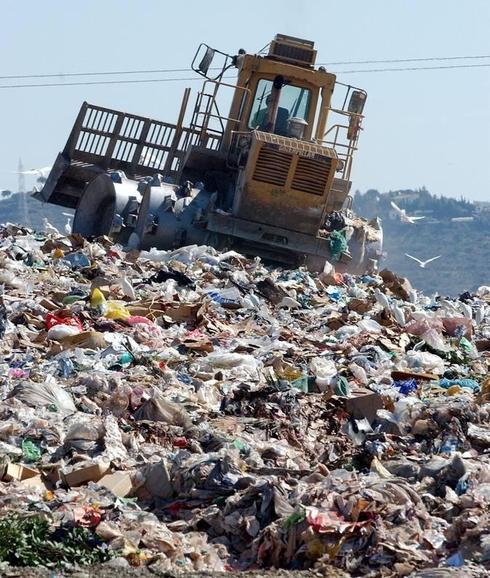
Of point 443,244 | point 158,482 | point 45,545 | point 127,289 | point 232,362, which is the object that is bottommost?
point 45,545

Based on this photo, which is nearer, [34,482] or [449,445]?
[34,482]

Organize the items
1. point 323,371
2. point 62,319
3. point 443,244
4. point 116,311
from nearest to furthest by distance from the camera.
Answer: point 323,371 < point 62,319 < point 116,311 < point 443,244

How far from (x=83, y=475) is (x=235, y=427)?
132 centimetres

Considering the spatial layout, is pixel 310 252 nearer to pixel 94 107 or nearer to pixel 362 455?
pixel 94 107

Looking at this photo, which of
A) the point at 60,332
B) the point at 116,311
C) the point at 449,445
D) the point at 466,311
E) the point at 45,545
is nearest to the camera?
the point at 45,545

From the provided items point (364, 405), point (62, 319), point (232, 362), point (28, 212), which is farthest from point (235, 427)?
point (28, 212)

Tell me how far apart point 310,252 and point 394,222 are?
1844 inches

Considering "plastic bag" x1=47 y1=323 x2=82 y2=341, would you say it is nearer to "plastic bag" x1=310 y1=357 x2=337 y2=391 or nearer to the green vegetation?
"plastic bag" x1=310 y1=357 x2=337 y2=391

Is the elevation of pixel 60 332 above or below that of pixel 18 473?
above

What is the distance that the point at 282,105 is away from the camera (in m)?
15.0

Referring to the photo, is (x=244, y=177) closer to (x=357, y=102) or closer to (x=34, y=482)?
(x=357, y=102)

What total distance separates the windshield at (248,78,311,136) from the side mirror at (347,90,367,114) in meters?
0.49

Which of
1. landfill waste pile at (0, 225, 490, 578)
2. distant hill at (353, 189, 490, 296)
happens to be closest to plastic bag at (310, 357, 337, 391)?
landfill waste pile at (0, 225, 490, 578)

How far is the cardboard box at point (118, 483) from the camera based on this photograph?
573 centimetres
